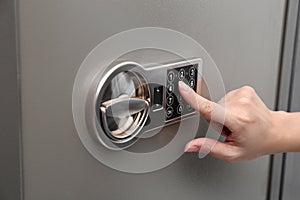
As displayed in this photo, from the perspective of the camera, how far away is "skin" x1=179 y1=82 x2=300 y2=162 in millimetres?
466

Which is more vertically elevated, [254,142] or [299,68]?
[299,68]

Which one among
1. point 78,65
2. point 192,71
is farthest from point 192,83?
point 78,65

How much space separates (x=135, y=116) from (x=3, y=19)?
0.48ft

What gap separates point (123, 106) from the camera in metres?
0.40

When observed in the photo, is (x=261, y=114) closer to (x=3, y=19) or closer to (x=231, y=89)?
(x=231, y=89)

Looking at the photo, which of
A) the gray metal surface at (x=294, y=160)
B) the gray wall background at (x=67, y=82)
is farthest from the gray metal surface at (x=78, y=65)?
the gray metal surface at (x=294, y=160)

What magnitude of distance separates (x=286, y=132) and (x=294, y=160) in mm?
188

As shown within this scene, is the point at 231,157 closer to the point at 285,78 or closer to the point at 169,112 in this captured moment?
the point at 169,112

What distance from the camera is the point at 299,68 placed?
71cm

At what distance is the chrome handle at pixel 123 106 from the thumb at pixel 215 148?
83mm

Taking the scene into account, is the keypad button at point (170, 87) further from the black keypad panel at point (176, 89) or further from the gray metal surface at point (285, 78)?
the gray metal surface at point (285, 78)

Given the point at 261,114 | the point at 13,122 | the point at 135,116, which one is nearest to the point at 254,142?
the point at 261,114

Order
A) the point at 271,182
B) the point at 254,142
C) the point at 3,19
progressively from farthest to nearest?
the point at 271,182 → the point at 254,142 → the point at 3,19

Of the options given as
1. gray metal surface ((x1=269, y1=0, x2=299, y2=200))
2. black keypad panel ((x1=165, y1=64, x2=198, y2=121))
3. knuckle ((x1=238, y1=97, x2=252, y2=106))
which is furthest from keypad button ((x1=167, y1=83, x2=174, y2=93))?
gray metal surface ((x1=269, y1=0, x2=299, y2=200))
